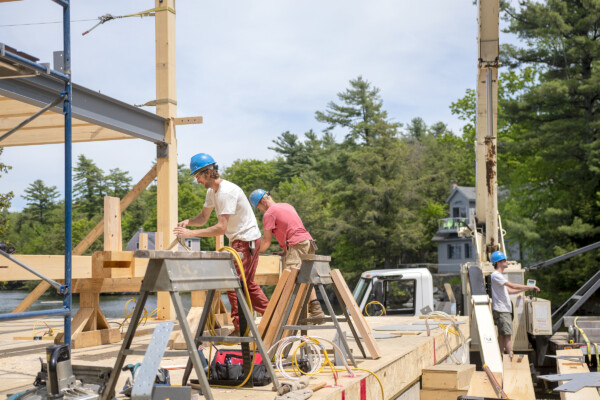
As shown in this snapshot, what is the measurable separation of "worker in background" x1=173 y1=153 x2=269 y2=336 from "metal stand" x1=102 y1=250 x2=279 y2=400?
1.57 metres

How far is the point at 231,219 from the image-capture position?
629cm

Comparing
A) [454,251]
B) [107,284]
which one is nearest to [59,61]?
[107,284]

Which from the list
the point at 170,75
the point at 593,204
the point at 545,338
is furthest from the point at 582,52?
the point at 170,75

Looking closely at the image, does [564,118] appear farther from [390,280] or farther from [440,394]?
[440,394]

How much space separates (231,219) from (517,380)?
174 inches

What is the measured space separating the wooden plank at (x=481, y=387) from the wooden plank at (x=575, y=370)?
0.73 meters

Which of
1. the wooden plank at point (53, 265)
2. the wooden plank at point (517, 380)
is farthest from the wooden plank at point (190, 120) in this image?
the wooden plank at point (517, 380)

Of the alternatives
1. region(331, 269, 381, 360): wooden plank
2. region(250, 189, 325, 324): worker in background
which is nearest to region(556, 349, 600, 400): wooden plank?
region(331, 269, 381, 360): wooden plank

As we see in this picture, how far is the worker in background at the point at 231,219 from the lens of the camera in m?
5.85

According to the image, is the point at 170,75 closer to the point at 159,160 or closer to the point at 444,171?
the point at 159,160

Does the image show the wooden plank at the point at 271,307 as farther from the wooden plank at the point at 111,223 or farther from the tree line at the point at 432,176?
the tree line at the point at 432,176

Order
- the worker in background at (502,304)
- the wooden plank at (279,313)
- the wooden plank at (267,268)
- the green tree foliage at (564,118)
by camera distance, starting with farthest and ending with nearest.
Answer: the green tree foliage at (564,118) < the worker in background at (502,304) < the wooden plank at (267,268) < the wooden plank at (279,313)

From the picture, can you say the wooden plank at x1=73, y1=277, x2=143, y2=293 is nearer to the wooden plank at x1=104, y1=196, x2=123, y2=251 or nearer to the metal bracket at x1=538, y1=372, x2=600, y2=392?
the wooden plank at x1=104, y1=196, x2=123, y2=251

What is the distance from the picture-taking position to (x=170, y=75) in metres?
10.8
